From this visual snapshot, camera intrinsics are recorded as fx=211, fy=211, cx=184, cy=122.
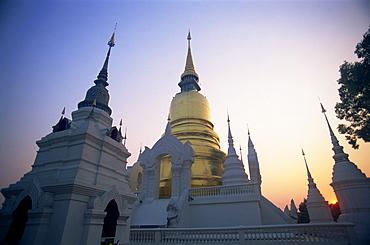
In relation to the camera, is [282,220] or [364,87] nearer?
[364,87]

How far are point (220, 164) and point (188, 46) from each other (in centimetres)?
2016

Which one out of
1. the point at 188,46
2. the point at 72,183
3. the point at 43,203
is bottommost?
the point at 43,203

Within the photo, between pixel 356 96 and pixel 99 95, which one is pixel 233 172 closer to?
pixel 356 96

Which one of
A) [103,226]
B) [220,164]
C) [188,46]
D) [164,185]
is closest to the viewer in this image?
[103,226]

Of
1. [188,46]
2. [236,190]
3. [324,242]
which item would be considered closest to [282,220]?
[236,190]

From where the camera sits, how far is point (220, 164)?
19.1 meters

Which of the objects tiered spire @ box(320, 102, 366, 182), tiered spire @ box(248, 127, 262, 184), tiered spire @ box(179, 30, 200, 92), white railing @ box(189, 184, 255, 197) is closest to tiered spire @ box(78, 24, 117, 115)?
white railing @ box(189, 184, 255, 197)

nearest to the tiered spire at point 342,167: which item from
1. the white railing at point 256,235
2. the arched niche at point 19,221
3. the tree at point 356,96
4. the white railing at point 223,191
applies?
the tree at point 356,96

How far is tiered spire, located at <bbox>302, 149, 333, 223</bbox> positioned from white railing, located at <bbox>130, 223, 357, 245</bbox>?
25.5ft

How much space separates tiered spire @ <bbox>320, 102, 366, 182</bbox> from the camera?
33.8ft

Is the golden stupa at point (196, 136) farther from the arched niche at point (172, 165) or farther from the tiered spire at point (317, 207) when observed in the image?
the tiered spire at point (317, 207)

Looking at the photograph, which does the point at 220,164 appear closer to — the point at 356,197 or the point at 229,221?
the point at 229,221

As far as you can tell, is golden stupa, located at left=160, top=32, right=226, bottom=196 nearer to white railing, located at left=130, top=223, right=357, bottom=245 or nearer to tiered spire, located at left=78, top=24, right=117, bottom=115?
white railing, located at left=130, top=223, right=357, bottom=245

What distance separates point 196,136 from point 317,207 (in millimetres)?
10817
